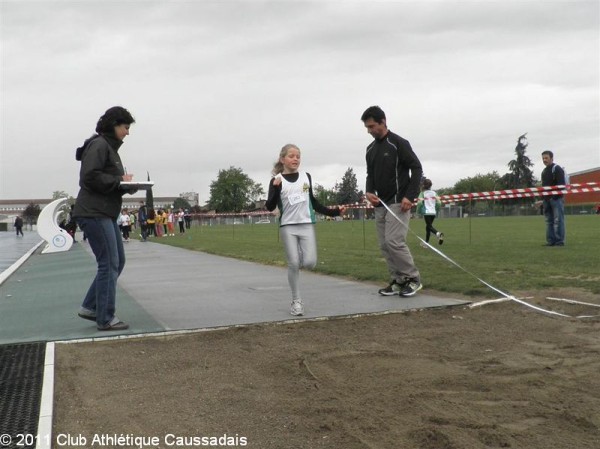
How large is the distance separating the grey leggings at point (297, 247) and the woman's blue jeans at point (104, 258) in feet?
5.79

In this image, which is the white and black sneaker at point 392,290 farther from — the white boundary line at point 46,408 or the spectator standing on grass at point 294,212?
the white boundary line at point 46,408

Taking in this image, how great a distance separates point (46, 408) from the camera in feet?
11.7

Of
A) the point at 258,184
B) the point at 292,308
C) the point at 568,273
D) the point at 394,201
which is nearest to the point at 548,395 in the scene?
the point at 292,308

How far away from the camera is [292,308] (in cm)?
646

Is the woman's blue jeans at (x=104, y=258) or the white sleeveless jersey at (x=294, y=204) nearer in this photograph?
the woman's blue jeans at (x=104, y=258)

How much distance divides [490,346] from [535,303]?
6.87 ft

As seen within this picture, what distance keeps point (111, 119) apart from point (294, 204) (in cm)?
204

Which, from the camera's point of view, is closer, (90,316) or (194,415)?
(194,415)

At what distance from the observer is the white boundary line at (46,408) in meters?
3.13

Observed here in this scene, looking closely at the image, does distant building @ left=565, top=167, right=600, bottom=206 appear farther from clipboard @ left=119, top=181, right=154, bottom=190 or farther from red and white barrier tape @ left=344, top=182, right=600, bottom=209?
clipboard @ left=119, top=181, right=154, bottom=190

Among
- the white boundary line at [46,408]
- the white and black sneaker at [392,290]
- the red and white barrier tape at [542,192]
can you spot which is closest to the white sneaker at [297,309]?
the white and black sneaker at [392,290]

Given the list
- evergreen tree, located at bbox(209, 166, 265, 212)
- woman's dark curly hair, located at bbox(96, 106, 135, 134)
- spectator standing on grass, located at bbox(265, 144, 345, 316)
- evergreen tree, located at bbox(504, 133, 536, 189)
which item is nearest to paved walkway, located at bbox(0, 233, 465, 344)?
spectator standing on grass, located at bbox(265, 144, 345, 316)

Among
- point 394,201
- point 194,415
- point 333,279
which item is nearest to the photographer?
point 194,415

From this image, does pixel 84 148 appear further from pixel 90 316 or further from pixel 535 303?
pixel 535 303
